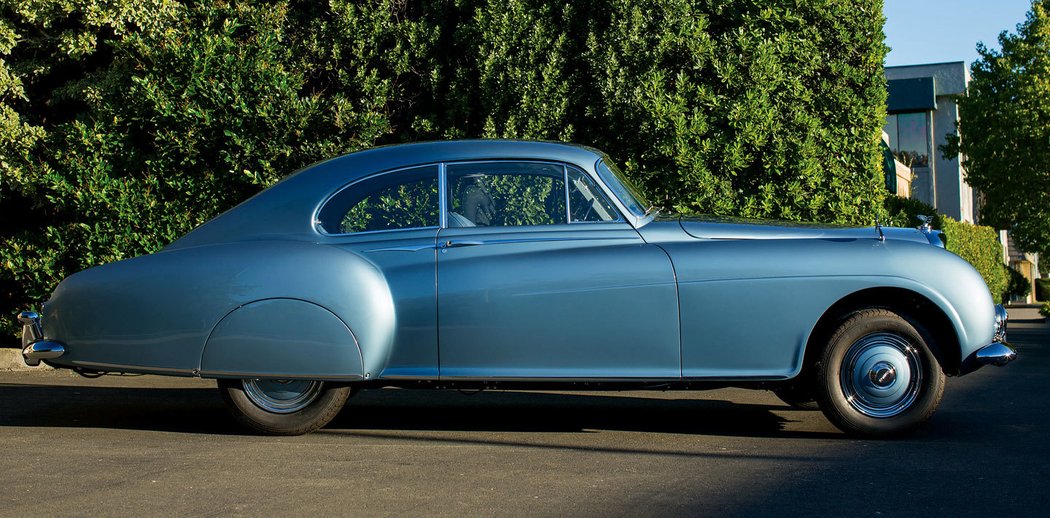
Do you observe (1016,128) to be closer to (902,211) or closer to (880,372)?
(902,211)

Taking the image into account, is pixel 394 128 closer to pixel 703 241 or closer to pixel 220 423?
pixel 220 423

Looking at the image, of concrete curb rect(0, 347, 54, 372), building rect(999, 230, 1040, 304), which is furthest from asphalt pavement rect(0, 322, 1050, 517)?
building rect(999, 230, 1040, 304)

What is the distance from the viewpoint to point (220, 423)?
7.20 meters

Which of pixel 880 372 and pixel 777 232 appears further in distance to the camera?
pixel 777 232

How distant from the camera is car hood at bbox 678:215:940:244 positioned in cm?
631

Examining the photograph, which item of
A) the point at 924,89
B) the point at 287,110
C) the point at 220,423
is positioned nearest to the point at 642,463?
the point at 220,423

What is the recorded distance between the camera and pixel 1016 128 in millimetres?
37219

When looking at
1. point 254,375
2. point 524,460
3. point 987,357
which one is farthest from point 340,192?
point 987,357

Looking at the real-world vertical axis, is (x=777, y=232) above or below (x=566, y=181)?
below

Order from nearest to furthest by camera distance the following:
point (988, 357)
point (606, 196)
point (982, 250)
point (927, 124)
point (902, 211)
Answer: point (988, 357)
point (606, 196)
point (902, 211)
point (982, 250)
point (927, 124)

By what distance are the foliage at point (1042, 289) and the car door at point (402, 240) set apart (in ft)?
150

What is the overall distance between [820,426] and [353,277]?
10.0 ft

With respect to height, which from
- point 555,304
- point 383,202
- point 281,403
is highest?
point 383,202

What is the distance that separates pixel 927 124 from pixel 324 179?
157 ft
